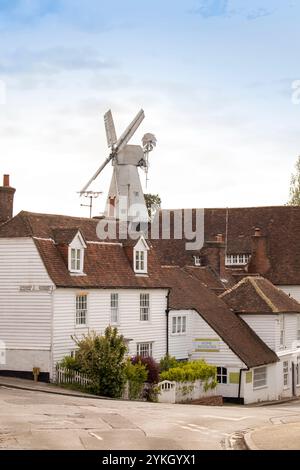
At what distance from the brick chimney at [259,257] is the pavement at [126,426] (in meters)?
36.2

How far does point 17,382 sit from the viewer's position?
4234 cm

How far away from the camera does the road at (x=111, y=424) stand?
75.7 ft

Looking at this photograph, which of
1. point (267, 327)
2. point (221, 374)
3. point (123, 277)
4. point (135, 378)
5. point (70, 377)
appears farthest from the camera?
point (267, 327)

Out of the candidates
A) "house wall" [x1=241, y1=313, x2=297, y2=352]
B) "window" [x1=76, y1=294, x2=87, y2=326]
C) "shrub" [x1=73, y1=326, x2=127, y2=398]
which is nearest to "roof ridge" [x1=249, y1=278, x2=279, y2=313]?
"house wall" [x1=241, y1=313, x2=297, y2=352]

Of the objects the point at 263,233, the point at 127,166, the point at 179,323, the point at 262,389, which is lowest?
the point at 262,389

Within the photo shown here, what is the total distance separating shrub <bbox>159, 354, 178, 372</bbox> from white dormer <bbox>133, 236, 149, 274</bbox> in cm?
520

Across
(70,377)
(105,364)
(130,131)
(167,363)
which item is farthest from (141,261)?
(130,131)

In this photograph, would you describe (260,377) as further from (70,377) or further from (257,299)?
(70,377)

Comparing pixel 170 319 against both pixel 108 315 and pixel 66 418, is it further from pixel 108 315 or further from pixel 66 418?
pixel 66 418

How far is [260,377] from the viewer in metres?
54.1

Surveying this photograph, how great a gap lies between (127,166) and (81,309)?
1726 inches

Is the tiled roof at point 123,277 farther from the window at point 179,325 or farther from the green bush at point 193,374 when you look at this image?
the green bush at point 193,374

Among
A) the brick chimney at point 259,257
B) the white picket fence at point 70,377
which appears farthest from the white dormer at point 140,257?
the brick chimney at point 259,257
